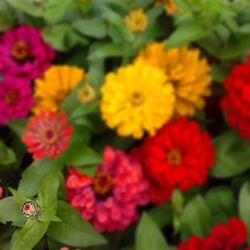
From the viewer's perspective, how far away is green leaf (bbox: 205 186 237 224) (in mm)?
916

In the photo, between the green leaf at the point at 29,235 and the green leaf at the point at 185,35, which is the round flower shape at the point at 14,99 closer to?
the green leaf at the point at 185,35

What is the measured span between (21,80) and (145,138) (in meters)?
0.24

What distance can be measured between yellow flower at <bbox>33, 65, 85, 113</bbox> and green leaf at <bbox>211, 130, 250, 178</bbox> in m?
0.27

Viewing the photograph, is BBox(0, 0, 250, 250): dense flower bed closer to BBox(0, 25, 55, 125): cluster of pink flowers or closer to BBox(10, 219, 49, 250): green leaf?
BBox(0, 25, 55, 125): cluster of pink flowers

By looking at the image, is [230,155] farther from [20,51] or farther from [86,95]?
[20,51]

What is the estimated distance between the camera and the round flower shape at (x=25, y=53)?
0.91 m

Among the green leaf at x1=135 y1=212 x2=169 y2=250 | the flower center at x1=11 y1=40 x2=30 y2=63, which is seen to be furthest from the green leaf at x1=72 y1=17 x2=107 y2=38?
the green leaf at x1=135 y1=212 x2=169 y2=250

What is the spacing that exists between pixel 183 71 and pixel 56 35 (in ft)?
0.77

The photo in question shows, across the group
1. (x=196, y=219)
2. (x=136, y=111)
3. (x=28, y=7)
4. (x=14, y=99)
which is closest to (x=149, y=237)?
(x=196, y=219)

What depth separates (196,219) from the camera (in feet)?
2.87

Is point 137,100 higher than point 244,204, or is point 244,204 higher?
point 137,100

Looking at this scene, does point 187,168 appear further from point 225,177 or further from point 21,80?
point 21,80

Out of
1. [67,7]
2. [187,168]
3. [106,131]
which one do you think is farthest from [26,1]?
[187,168]

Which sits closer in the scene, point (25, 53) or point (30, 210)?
point (30, 210)
